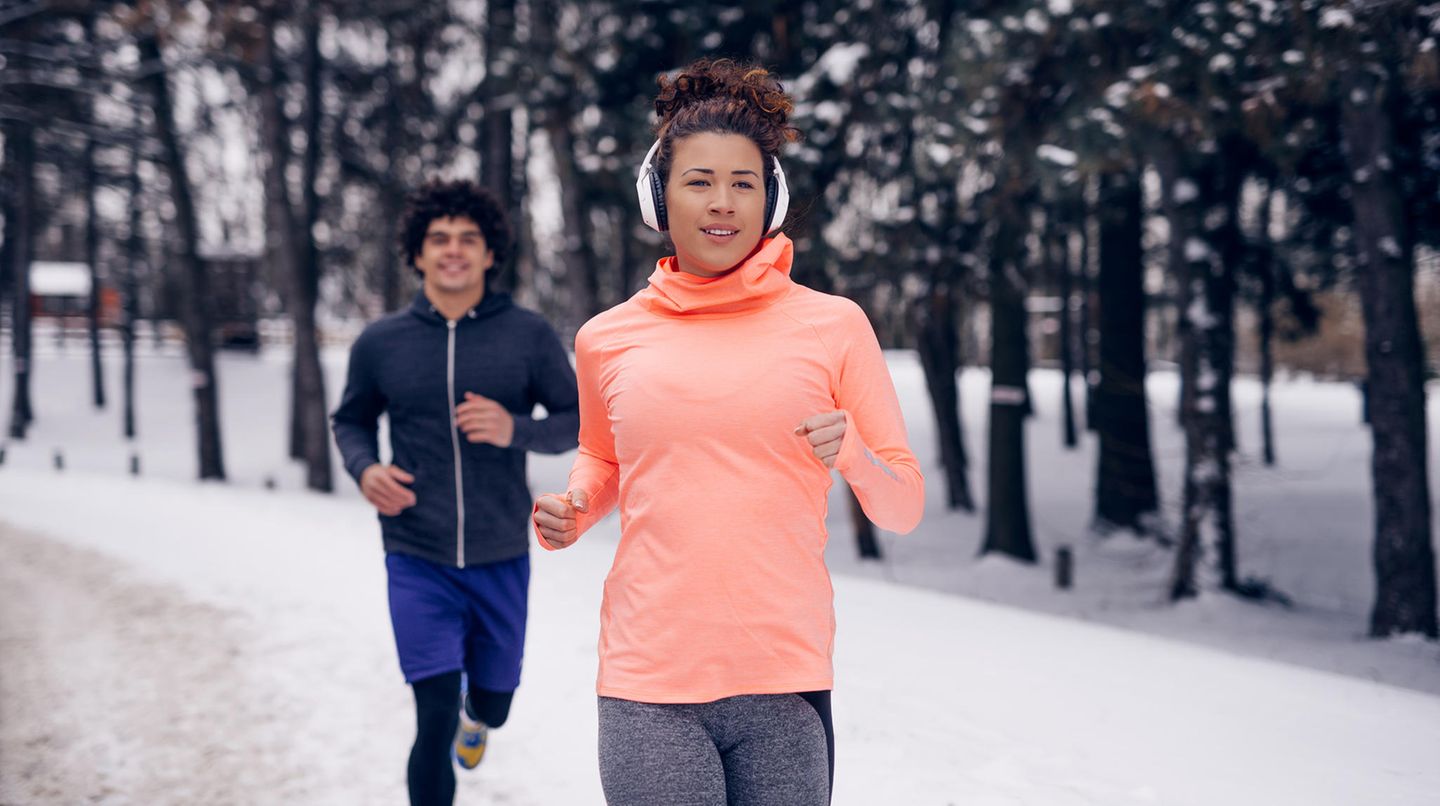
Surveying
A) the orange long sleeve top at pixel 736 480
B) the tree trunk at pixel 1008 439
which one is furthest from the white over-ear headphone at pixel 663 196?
the tree trunk at pixel 1008 439

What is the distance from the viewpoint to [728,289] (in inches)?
89.4

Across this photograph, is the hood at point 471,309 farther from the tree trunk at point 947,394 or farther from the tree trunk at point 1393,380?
the tree trunk at point 947,394

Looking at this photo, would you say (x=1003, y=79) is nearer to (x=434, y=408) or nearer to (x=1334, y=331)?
(x=434, y=408)

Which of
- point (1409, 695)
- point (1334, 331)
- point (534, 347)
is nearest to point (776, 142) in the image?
point (534, 347)

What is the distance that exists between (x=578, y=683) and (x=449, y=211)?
292cm

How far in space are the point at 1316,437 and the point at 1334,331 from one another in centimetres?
826

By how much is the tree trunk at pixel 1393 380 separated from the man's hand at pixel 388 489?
8.60 meters

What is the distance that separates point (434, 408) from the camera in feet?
13.1

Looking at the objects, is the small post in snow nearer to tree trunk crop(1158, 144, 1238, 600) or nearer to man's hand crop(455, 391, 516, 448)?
tree trunk crop(1158, 144, 1238, 600)

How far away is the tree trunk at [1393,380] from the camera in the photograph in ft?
31.1

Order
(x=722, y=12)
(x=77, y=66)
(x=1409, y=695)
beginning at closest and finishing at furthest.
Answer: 1. (x=1409, y=695)
2. (x=722, y=12)
3. (x=77, y=66)

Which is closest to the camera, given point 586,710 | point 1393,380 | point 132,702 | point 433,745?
point 433,745

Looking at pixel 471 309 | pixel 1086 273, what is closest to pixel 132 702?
pixel 471 309

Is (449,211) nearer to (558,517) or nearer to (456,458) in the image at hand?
(456,458)
